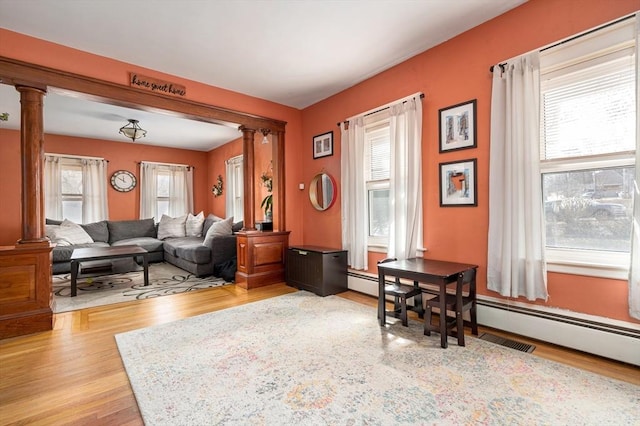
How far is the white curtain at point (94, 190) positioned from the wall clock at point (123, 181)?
7.8 inches

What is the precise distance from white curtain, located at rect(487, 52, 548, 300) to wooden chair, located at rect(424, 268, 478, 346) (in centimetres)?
18

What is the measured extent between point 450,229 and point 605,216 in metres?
1.14

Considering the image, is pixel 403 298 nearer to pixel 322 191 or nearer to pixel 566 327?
pixel 566 327

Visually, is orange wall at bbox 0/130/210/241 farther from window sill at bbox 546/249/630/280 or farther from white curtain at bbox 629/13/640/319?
white curtain at bbox 629/13/640/319

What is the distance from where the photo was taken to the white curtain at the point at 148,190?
23.7 ft

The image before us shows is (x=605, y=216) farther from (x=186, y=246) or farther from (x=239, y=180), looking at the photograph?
(x=239, y=180)

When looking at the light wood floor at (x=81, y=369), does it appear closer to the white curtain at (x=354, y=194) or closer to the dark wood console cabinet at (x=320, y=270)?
the dark wood console cabinet at (x=320, y=270)

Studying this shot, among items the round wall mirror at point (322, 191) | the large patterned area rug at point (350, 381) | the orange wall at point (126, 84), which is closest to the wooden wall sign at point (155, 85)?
the orange wall at point (126, 84)

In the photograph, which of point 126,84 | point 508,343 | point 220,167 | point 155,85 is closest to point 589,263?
point 508,343

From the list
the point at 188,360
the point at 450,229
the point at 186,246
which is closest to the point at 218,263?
the point at 186,246

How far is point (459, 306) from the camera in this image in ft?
7.88

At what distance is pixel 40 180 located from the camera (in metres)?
2.96

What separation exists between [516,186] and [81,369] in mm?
3604

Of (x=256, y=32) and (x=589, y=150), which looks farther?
(x=256, y=32)
